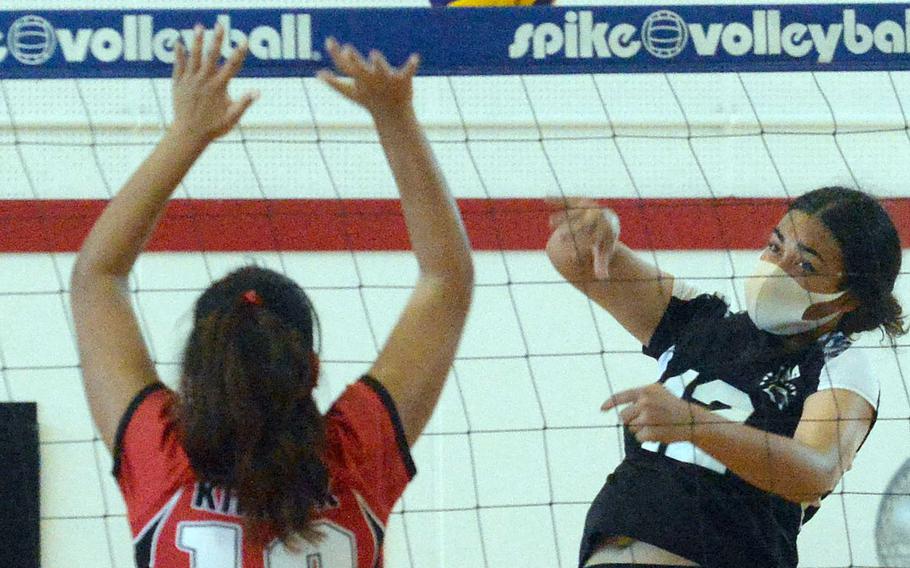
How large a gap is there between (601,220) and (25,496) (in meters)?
1.98

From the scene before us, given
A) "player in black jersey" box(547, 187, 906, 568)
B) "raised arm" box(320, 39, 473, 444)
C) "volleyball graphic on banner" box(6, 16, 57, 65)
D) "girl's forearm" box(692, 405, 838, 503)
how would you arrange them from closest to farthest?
"raised arm" box(320, 39, 473, 444)
"girl's forearm" box(692, 405, 838, 503)
"player in black jersey" box(547, 187, 906, 568)
"volleyball graphic on banner" box(6, 16, 57, 65)

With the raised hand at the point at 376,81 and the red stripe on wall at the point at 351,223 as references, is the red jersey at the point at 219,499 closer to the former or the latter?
the raised hand at the point at 376,81

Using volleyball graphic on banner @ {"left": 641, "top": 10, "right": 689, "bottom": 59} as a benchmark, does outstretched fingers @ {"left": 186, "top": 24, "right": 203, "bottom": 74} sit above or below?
below

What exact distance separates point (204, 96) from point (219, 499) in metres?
0.39

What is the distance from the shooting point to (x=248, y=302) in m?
1.05

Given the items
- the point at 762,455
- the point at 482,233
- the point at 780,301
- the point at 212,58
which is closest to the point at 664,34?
the point at 780,301

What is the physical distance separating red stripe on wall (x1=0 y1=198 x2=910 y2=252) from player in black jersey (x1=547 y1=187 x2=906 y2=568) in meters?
1.36

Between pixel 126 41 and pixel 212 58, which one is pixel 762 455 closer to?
pixel 212 58

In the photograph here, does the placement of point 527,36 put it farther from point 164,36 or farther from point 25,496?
point 25,496

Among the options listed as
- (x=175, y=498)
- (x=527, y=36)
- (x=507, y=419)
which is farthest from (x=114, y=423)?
(x=507, y=419)

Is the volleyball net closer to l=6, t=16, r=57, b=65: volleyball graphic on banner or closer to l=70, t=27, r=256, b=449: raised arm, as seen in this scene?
l=6, t=16, r=57, b=65: volleyball graphic on banner

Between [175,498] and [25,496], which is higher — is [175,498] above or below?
below

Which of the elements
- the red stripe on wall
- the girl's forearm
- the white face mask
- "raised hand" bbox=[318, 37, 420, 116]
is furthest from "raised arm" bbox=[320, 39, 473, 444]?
the red stripe on wall

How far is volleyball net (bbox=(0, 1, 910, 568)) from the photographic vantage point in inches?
119
